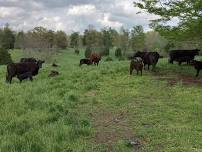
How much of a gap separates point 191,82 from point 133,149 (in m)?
12.7

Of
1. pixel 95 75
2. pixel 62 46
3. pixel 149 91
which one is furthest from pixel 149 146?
pixel 62 46

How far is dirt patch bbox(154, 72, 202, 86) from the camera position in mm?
21998

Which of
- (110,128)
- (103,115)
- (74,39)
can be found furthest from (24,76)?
(74,39)

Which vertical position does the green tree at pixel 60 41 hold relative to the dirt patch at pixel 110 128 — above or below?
above

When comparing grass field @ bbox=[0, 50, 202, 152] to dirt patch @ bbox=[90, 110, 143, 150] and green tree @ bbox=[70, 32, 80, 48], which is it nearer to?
dirt patch @ bbox=[90, 110, 143, 150]

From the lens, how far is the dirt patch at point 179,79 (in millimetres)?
21998

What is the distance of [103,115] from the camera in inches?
568

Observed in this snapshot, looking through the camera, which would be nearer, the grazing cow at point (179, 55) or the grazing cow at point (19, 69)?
the grazing cow at point (19, 69)

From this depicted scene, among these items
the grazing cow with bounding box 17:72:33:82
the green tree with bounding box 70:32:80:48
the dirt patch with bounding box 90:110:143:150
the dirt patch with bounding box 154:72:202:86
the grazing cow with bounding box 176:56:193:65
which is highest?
the green tree with bounding box 70:32:80:48

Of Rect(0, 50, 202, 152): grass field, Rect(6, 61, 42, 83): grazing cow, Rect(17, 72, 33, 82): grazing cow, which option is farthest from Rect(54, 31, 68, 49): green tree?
Rect(0, 50, 202, 152): grass field

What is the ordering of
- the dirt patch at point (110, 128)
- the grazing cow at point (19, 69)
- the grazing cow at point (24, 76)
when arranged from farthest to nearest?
the grazing cow at point (19, 69)
the grazing cow at point (24, 76)
the dirt patch at point (110, 128)

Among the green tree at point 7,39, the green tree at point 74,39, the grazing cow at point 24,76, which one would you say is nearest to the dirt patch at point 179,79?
the grazing cow at point 24,76

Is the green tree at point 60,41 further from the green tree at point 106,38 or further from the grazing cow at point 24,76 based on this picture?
the grazing cow at point 24,76

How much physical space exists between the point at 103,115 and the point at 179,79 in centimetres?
980
